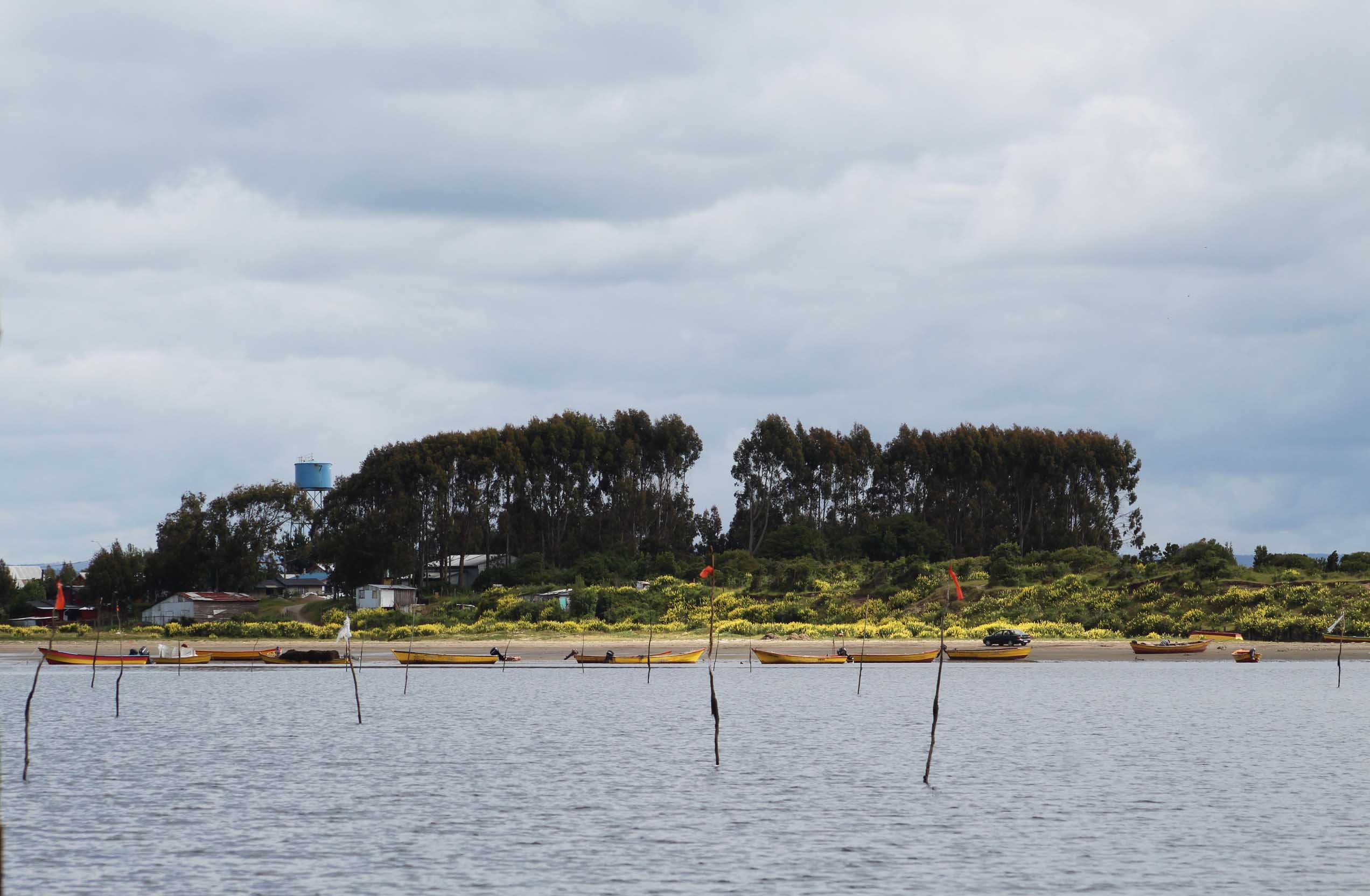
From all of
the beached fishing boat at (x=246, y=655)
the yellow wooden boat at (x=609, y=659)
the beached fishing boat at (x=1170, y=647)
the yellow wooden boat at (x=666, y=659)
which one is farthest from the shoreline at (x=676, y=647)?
the yellow wooden boat at (x=666, y=659)

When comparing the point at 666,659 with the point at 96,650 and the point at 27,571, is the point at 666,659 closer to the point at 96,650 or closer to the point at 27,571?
the point at 96,650

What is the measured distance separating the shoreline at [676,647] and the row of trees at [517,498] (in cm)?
1996

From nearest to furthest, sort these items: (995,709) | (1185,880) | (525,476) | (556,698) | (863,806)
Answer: (1185,880) < (863,806) < (995,709) < (556,698) < (525,476)

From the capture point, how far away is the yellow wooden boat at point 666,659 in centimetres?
7225

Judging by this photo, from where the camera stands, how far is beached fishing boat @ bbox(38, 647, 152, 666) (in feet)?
241

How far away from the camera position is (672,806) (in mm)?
29562

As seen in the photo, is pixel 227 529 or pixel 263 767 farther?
pixel 227 529

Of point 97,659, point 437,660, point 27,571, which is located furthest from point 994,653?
point 27,571

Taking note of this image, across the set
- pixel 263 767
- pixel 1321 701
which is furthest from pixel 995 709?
pixel 263 767

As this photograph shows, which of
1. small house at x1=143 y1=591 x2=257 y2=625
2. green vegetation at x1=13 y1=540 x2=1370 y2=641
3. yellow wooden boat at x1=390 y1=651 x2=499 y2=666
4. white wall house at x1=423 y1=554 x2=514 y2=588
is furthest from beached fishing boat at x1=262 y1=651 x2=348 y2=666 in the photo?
white wall house at x1=423 y1=554 x2=514 y2=588

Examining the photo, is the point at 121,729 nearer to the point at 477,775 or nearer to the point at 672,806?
the point at 477,775

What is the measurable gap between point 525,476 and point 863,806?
96.1 metres

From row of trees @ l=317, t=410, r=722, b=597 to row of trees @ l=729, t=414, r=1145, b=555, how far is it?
798 cm

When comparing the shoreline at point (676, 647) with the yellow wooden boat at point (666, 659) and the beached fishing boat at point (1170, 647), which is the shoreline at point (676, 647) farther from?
the yellow wooden boat at point (666, 659)
